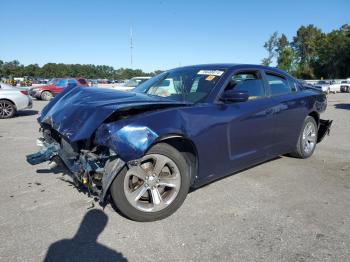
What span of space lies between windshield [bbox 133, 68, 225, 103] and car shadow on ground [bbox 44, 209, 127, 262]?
71.8 inches

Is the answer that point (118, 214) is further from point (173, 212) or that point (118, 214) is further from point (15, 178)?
point (15, 178)

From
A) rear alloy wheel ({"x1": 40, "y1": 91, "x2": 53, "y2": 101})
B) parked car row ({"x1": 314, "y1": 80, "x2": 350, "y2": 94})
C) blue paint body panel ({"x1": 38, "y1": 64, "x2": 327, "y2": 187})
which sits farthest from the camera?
parked car row ({"x1": 314, "y1": 80, "x2": 350, "y2": 94})

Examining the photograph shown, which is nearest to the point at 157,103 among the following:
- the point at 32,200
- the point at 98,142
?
the point at 98,142

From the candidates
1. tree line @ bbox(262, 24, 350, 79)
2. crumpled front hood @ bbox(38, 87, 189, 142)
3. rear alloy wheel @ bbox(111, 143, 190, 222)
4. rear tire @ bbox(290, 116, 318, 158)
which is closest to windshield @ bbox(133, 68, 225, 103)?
crumpled front hood @ bbox(38, 87, 189, 142)

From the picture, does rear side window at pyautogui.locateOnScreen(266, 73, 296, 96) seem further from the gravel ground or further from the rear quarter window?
the gravel ground

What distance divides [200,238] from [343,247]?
122cm

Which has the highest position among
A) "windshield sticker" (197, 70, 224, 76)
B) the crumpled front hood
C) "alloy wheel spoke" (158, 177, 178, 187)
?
"windshield sticker" (197, 70, 224, 76)

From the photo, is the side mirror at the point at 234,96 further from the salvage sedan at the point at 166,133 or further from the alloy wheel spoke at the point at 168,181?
the alloy wheel spoke at the point at 168,181

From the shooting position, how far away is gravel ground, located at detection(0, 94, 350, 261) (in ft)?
9.29

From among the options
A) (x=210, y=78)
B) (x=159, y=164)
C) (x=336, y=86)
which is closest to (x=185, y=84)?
(x=210, y=78)

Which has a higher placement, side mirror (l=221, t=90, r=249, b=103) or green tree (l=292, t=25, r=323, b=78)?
green tree (l=292, t=25, r=323, b=78)

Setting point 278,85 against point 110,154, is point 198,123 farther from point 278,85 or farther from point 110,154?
point 278,85

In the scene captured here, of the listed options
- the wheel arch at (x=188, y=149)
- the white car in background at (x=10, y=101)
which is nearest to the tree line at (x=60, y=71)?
the white car in background at (x=10, y=101)

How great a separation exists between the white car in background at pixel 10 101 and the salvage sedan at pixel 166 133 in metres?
8.96
